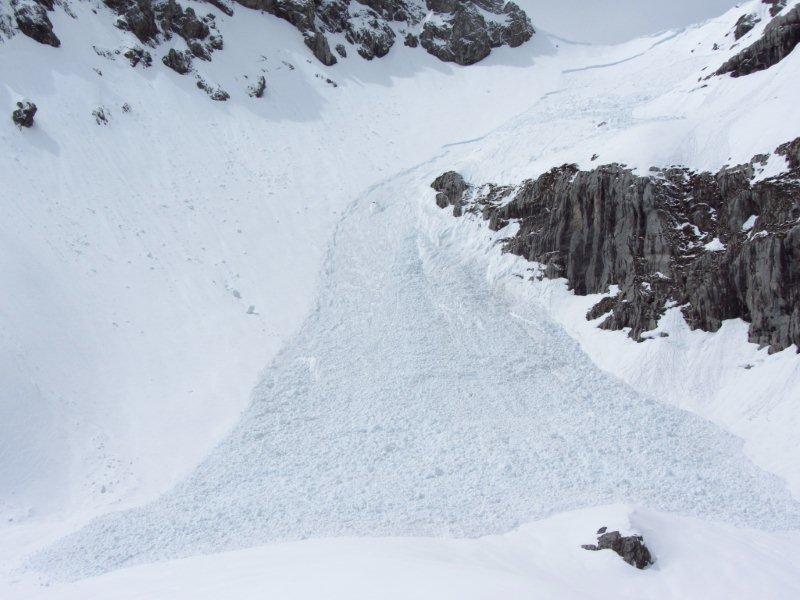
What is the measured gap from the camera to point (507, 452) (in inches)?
764

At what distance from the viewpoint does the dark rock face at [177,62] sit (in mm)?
43812

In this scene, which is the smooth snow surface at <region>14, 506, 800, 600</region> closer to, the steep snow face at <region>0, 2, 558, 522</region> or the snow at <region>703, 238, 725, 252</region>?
the steep snow face at <region>0, 2, 558, 522</region>

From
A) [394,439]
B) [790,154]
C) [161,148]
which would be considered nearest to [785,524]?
[394,439]

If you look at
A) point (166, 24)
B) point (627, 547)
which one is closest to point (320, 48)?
point (166, 24)

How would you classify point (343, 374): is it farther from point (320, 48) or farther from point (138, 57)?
point (320, 48)

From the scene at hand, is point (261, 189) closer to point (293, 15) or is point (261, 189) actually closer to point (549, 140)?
point (549, 140)

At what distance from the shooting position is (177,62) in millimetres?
43969

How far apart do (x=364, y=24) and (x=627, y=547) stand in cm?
5255

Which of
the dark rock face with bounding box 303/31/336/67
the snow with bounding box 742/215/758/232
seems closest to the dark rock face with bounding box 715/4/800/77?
the snow with bounding box 742/215/758/232

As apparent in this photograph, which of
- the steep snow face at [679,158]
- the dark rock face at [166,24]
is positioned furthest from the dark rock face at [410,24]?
the steep snow face at [679,158]

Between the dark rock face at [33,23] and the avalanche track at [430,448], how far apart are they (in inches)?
1146

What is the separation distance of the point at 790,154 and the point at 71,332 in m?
28.3

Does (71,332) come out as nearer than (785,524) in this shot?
No

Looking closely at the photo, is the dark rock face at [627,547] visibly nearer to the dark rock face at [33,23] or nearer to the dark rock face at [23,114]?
the dark rock face at [23,114]
